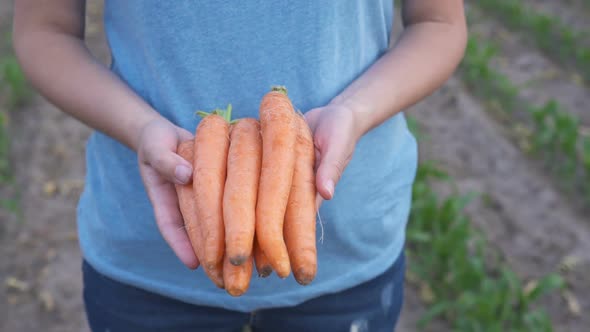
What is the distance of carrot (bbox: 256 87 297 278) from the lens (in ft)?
4.07

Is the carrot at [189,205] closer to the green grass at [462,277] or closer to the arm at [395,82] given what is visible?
the arm at [395,82]

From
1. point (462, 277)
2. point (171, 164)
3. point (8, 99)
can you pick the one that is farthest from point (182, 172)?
point (8, 99)

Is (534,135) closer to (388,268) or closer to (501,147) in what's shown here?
(501,147)

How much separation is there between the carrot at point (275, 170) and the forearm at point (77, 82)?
0.23 m

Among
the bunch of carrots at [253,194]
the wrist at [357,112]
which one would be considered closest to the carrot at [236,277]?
the bunch of carrots at [253,194]

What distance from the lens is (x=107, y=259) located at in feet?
4.70

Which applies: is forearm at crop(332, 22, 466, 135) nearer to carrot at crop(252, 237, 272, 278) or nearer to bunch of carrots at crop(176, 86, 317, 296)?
bunch of carrots at crop(176, 86, 317, 296)

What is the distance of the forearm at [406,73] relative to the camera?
130 centimetres

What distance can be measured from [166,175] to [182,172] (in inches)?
1.8

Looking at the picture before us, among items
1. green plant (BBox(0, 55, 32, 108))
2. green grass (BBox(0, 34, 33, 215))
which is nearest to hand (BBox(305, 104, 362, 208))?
green grass (BBox(0, 34, 33, 215))

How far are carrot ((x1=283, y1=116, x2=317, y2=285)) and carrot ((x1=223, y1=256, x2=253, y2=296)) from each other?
10 centimetres

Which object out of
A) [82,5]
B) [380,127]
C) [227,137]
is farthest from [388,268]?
[82,5]

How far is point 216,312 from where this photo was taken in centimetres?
142

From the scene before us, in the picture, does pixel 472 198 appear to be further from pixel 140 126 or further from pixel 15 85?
pixel 15 85
